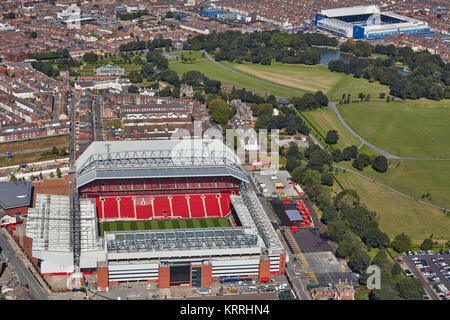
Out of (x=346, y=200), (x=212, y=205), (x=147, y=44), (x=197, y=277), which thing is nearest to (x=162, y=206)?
(x=212, y=205)

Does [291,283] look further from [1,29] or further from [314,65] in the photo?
[1,29]

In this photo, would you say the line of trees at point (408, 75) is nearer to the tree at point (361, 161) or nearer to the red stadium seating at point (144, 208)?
the tree at point (361, 161)

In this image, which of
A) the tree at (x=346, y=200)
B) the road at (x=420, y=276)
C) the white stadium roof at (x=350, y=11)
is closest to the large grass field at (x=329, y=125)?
the tree at (x=346, y=200)

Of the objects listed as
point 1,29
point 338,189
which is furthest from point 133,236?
point 1,29

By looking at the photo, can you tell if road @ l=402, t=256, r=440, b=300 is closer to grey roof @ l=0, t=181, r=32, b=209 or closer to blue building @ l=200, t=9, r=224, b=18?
grey roof @ l=0, t=181, r=32, b=209

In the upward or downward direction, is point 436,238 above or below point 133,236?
below

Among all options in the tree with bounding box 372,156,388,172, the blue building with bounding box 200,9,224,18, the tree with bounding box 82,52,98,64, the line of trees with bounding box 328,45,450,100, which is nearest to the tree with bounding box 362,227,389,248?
the tree with bounding box 372,156,388,172
